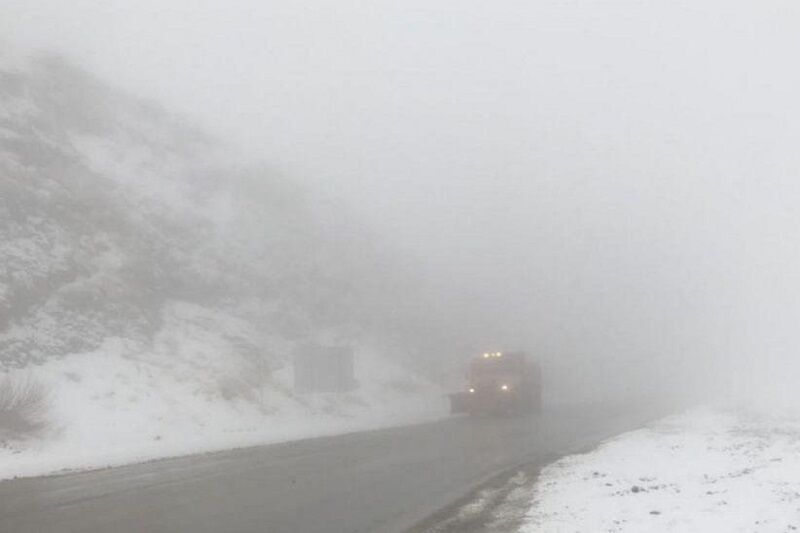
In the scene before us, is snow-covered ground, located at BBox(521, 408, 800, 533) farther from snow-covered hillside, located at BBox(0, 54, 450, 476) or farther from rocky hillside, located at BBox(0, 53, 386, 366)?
rocky hillside, located at BBox(0, 53, 386, 366)

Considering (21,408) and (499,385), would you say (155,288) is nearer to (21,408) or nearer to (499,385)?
(21,408)

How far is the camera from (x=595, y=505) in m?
12.4

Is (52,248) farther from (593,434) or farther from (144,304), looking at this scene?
(593,434)

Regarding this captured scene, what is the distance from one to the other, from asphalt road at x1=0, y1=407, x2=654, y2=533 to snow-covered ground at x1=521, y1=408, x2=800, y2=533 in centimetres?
179

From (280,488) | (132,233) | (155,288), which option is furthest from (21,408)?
(132,233)

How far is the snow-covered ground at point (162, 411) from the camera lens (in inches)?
900

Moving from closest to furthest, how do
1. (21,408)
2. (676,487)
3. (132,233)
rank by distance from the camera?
(676,487) → (21,408) → (132,233)

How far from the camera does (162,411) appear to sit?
2944 centimetres

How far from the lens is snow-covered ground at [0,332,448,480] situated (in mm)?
22859

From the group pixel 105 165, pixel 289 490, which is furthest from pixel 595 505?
pixel 105 165

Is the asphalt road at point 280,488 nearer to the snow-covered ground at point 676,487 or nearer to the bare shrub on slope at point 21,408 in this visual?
the snow-covered ground at point 676,487

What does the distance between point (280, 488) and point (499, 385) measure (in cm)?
2535

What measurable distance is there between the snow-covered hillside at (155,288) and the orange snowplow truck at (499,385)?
3769mm

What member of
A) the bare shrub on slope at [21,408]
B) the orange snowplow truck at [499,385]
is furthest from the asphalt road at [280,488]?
the orange snowplow truck at [499,385]
